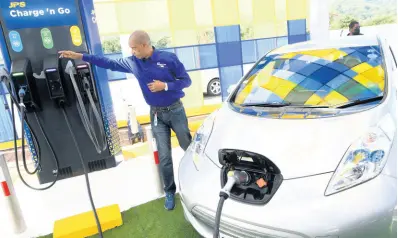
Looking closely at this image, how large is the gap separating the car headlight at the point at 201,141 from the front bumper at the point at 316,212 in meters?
0.46

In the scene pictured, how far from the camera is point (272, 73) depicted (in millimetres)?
2400

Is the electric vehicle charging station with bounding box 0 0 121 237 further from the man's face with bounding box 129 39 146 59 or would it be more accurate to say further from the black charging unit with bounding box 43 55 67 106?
the man's face with bounding box 129 39 146 59

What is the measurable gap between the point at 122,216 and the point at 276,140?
171 centimetres

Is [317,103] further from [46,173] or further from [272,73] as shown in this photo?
[46,173]

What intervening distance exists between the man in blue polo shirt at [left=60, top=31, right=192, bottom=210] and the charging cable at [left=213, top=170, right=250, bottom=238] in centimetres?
106

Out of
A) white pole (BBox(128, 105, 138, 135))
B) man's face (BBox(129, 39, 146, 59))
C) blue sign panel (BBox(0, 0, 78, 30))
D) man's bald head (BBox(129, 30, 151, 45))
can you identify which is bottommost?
white pole (BBox(128, 105, 138, 135))

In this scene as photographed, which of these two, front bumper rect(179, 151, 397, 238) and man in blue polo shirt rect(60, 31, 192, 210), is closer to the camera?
front bumper rect(179, 151, 397, 238)

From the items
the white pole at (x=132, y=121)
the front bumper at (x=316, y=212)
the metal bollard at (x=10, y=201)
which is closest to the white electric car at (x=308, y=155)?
the front bumper at (x=316, y=212)

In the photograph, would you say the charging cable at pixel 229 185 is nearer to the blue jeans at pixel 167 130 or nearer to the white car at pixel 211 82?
the blue jeans at pixel 167 130

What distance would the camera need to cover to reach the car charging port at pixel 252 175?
1.50 m

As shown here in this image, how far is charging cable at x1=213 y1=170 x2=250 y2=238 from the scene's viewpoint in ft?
4.78

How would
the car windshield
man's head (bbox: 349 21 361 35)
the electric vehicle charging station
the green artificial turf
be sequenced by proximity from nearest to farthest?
the car windshield, the green artificial turf, the electric vehicle charging station, man's head (bbox: 349 21 361 35)

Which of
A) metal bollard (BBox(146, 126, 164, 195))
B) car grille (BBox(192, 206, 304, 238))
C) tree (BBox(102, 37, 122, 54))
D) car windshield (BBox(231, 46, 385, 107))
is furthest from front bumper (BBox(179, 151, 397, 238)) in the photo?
tree (BBox(102, 37, 122, 54))

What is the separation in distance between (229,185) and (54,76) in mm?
2272
